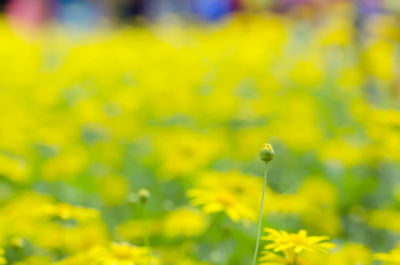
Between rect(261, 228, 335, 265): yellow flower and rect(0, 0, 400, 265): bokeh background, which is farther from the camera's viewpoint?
rect(0, 0, 400, 265): bokeh background

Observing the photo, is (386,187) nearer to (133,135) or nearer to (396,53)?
(133,135)

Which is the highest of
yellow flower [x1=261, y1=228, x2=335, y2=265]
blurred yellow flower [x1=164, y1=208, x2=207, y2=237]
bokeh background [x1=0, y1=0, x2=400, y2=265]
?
bokeh background [x1=0, y1=0, x2=400, y2=265]

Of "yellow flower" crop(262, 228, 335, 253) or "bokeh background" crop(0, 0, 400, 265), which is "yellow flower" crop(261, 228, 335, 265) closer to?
"yellow flower" crop(262, 228, 335, 253)

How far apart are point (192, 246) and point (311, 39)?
359 cm

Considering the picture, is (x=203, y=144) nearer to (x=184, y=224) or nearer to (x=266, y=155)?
(x=184, y=224)

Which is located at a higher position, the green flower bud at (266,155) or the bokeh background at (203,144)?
the bokeh background at (203,144)

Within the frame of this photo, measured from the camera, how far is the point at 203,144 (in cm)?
210

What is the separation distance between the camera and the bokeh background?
1.52 meters

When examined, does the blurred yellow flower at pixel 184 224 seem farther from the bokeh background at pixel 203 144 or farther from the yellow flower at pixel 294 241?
the yellow flower at pixel 294 241

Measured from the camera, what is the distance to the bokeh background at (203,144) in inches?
59.7

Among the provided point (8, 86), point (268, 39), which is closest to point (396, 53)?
point (268, 39)

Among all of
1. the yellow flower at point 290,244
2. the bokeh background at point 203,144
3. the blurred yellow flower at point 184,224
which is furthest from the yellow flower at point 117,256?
the blurred yellow flower at point 184,224

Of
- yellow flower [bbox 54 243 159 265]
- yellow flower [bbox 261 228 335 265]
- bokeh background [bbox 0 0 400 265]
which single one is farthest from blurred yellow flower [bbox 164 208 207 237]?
yellow flower [bbox 261 228 335 265]

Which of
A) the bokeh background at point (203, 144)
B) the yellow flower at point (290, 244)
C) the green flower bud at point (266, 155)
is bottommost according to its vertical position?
the yellow flower at point (290, 244)
